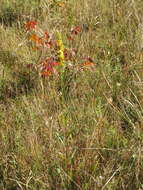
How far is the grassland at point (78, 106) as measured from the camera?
2281mm

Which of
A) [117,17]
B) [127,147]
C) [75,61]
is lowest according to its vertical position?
[127,147]

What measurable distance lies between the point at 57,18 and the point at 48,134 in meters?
1.83

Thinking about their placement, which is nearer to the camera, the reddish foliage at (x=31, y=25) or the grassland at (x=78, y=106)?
the grassland at (x=78, y=106)

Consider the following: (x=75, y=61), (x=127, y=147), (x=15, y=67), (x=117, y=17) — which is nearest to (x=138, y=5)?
(x=117, y=17)

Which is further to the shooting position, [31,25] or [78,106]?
[31,25]

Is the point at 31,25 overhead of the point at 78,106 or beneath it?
overhead

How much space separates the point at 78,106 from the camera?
9.18 ft

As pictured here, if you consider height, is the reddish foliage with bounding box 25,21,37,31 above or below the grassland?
above

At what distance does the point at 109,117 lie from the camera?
8.94 ft

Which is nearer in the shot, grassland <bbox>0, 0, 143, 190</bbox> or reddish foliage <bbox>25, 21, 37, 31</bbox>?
grassland <bbox>0, 0, 143, 190</bbox>

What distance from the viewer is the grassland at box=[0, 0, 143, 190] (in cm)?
228

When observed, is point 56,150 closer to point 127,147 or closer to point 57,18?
point 127,147

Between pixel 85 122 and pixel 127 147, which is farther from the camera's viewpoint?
Answer: pixel 85 122

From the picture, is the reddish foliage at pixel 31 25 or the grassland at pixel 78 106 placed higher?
the reddish foliage at pixel 31 25
